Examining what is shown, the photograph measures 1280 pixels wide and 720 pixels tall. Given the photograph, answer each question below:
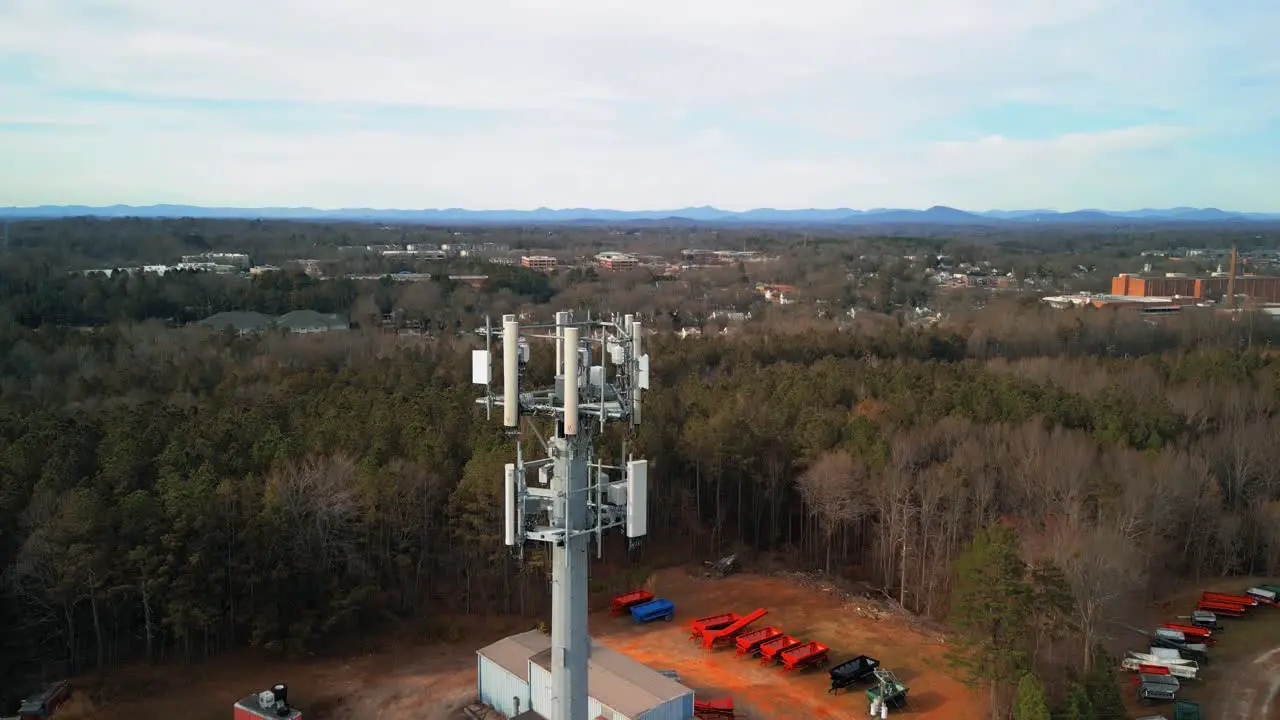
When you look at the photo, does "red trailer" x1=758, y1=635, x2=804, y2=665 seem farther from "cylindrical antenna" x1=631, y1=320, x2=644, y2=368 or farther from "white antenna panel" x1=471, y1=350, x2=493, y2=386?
"white antenna panel" x1=471, y1=350, x2=493, y2=386

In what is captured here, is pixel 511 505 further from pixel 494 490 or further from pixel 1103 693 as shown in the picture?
pixel 494 490

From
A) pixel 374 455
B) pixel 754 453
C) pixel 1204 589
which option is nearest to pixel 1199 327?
pixel 1204 589

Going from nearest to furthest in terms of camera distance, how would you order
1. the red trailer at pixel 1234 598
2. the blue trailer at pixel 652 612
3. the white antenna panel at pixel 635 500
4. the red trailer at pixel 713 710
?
the white antenna panel at pixel 635 500 < the red trailer at pixel 713 710 < the blue trailer at pixel 652 612 < the red trailer at pixel 1234 598

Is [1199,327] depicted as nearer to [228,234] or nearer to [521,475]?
[521,475]

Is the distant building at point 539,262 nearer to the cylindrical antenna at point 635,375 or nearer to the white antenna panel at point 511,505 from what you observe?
the cylindrical antenna at point 635,375

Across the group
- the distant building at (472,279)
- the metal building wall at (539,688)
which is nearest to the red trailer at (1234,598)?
the metal building wall at (539,688)
